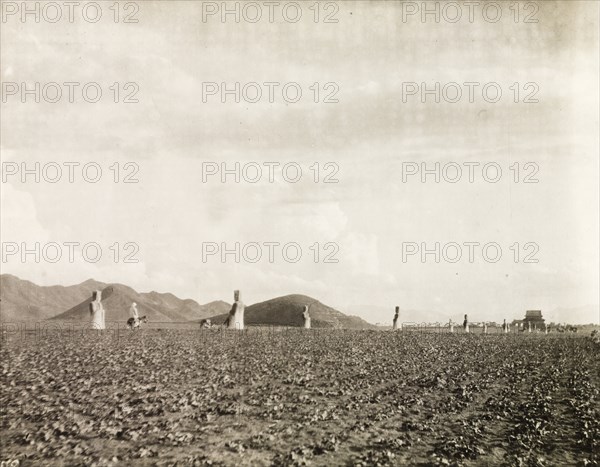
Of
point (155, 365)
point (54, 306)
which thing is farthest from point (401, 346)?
point (54, 306)

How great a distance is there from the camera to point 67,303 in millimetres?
96375

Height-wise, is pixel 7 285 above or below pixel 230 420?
above

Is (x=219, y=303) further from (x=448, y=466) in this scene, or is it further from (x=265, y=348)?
(x=448, y=466)

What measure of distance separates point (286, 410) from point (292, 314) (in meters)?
57.4

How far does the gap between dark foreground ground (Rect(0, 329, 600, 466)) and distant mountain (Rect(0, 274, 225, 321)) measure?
57.4m

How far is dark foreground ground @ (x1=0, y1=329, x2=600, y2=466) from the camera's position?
9.13 metres

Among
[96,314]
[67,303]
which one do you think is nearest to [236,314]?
[96,314]

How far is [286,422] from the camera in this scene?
10.9 m

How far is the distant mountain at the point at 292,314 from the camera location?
66188 mm

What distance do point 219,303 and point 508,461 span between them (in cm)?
11802

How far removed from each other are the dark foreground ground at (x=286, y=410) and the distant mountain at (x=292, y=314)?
46477 mm

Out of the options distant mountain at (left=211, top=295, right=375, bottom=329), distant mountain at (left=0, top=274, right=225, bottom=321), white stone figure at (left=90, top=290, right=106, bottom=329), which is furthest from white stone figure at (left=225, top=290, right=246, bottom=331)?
distant mountain at (left=0, top=274, right=225, bottom=321)

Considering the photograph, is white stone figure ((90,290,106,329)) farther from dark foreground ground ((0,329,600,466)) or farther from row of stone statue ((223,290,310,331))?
dark foreground ground ((0,329,600,466))

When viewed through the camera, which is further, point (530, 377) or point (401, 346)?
point (401, 346)
